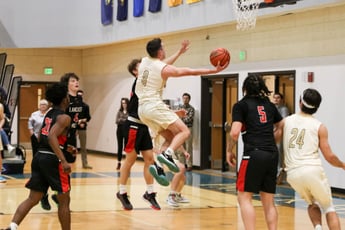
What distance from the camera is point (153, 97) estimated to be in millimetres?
9336

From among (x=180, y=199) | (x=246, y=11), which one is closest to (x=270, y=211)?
(x=180, y=199)

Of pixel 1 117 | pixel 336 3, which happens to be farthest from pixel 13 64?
pixel 336 3

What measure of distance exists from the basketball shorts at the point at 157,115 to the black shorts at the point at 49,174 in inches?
62.9

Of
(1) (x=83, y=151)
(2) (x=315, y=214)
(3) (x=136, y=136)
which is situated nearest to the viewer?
(2) (x=315, y=214)

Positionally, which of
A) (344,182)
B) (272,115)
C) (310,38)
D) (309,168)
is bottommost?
(344,182)

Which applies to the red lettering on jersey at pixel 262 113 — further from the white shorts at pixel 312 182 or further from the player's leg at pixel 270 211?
the player's leg at pixel 270 211

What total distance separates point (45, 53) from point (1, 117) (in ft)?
43.6

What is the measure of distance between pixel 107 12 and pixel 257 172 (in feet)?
51.5

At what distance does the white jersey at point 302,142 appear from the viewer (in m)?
7.55

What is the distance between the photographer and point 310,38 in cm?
1543

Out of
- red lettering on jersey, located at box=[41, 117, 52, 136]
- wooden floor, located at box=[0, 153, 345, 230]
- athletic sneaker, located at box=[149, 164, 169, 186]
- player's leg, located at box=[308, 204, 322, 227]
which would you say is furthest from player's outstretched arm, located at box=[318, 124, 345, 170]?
red lettering on jersey, located at box=[41, 117, 52, 136]

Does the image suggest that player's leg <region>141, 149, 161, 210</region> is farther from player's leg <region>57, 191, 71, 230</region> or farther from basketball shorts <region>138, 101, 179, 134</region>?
player's leg <region>57, 191, 71, 230</region>

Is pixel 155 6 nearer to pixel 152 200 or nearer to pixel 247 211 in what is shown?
pixel 152 200

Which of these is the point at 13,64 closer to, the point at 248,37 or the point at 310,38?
the point at 248,37
